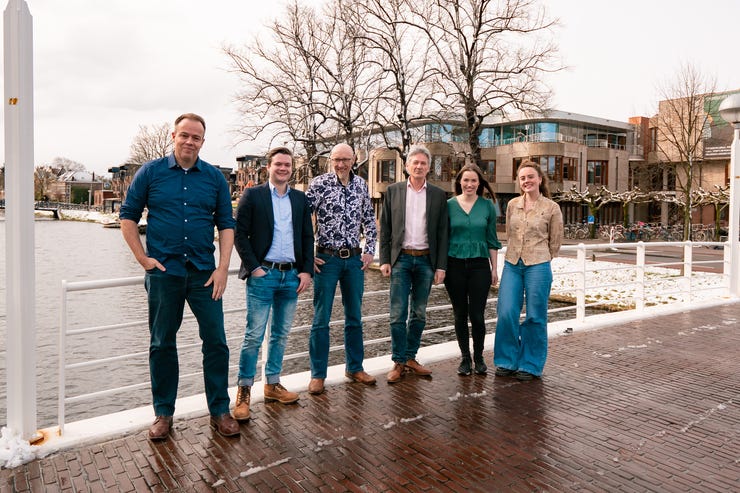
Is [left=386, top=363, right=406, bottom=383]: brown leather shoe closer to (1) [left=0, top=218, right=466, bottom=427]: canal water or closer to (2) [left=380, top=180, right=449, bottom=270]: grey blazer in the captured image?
(2) [left=380, top=180, right=449, bottom=270]: grey blazer

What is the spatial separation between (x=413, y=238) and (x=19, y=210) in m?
2.82

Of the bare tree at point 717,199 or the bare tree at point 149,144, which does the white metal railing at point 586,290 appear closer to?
the bare tree at point 717,199

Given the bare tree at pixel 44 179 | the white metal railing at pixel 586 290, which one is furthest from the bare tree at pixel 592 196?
the bare tree at pixel 44 179

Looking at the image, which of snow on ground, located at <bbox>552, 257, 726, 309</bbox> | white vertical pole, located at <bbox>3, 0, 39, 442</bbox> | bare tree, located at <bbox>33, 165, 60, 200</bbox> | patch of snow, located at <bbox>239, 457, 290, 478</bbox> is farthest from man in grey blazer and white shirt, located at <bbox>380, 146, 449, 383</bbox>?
bare tree, located at <bbox>33, 165, 60, 200</bbox>

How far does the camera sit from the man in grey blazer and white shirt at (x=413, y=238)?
14.9ft

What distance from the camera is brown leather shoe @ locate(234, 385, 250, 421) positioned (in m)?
3.70

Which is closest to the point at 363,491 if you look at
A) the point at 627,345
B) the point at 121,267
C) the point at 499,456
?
the point at 499,456

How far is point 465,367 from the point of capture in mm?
4902

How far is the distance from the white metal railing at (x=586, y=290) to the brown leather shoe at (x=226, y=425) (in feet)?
1.83

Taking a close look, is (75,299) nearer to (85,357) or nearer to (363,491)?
(85,357)

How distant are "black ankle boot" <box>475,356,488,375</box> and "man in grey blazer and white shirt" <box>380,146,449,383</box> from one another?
779mm

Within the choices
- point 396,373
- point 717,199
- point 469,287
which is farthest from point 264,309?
point 717,199

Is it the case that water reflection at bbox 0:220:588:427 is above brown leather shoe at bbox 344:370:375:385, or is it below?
below

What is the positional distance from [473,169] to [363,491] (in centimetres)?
294
